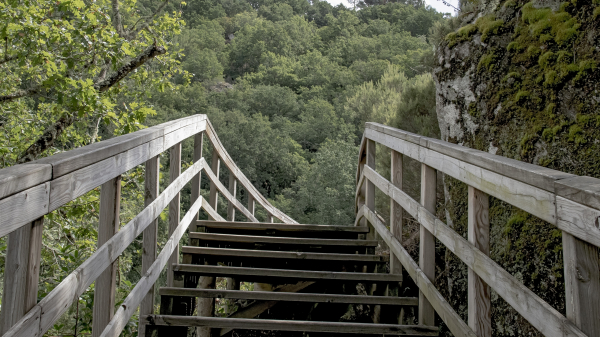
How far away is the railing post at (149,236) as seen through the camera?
2.21m

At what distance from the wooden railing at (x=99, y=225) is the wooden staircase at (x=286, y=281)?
0.23 meters

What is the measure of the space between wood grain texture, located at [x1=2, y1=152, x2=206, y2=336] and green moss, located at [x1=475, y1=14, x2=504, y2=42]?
2305 mm

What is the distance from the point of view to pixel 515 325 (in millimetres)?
2029

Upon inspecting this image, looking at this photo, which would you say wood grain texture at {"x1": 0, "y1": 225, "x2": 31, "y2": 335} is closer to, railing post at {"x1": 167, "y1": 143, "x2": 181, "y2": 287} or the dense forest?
the dense forest

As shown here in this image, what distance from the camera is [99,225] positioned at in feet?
5.24

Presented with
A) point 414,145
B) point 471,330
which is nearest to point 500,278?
point 471,330

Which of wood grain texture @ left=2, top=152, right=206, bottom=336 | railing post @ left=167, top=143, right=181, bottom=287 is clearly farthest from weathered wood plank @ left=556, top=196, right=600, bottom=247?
railing post @ left=167, top=143, right=181, bottom=287

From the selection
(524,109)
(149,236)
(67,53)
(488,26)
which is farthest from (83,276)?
(67,53)

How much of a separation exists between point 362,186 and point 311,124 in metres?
34.2

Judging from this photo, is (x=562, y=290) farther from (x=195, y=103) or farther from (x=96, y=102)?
(x=195, y=103)

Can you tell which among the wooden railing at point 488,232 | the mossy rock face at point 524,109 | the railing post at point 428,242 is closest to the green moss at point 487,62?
the mossy rock face at point 524,109

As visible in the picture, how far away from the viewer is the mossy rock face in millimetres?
2020

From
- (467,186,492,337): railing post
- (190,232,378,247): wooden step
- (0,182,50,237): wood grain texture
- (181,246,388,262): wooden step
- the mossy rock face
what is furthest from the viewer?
(190,232,378,247): wooden step

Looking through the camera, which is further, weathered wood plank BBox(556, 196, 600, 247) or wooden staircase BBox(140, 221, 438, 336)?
wooden staircase BBox(140, 221, 438, 336)
